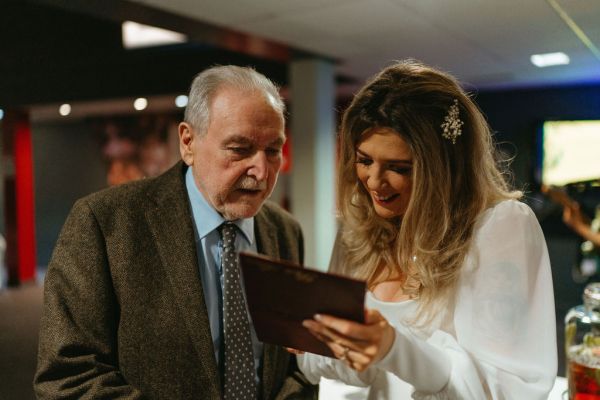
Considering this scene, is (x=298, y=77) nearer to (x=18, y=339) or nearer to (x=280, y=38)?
(x=280, y=38)

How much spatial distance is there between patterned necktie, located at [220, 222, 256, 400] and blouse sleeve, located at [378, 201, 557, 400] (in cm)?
51

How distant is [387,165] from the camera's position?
4.64 ft

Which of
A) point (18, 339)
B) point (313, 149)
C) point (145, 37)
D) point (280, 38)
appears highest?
point (145, 37)

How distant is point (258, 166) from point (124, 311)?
540 mm

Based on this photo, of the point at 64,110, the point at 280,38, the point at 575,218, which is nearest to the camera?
the point at 575,218

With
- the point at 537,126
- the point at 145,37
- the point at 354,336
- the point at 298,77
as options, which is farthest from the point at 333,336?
the point at 537,126

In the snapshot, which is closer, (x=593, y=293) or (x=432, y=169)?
(x=432, y=169)

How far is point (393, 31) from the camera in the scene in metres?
4.84

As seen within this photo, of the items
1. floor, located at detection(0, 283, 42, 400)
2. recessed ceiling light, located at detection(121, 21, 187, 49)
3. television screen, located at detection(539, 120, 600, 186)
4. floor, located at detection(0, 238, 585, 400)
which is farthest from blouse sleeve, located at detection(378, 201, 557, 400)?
television screen, located at detection(539, 120, 600, 186)

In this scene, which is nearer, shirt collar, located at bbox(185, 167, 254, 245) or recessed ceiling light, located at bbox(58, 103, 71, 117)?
shirt collar, located at bbox(185, 167, 254, 245)

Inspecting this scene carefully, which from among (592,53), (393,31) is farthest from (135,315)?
(592,53)

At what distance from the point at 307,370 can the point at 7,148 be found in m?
9.08

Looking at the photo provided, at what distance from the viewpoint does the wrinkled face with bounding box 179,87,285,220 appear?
1464 mm

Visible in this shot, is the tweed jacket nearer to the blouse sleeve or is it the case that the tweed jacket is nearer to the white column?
the blouse sleeve
